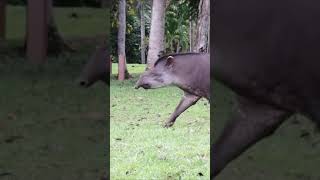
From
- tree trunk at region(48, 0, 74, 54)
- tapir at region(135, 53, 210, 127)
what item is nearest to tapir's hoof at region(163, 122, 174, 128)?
tapir at region(135, 53, 210, 127)

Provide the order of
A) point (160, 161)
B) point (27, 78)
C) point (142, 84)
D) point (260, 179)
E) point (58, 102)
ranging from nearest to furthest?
point (260, 179) < point (160, 161) < point (142, 84) < point (58, 102) < point (27, 78)

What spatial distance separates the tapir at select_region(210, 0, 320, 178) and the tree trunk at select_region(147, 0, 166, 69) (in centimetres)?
443

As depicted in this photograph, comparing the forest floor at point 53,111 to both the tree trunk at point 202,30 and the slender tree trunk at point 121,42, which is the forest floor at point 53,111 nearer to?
the tree trunk at point 202,30

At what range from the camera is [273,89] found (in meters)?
2.01

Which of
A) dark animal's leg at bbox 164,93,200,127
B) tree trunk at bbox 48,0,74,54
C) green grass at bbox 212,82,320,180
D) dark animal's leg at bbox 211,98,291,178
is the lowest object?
green grass at bbox 212,82,320,180

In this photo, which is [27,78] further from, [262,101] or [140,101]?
[262,101]

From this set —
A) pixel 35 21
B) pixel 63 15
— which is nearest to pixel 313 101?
pixel 35 21

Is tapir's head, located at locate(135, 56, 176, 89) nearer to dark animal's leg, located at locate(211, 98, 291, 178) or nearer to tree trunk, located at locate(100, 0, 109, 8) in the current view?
tree trunk, located at locate(100, 0, 109, 8)

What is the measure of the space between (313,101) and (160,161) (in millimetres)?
1861

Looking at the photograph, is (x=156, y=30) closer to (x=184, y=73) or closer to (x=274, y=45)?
(x=184, y=73)

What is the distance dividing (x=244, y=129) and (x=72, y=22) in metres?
3.45

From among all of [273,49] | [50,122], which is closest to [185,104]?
[50,122]

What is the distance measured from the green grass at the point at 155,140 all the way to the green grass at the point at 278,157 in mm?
210

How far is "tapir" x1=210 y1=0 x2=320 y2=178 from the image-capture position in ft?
6.46
